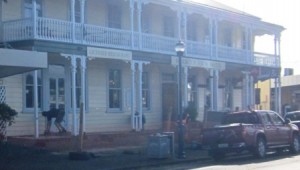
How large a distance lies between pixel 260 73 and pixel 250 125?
16.0 m

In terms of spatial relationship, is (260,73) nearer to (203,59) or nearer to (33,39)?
(203,59)

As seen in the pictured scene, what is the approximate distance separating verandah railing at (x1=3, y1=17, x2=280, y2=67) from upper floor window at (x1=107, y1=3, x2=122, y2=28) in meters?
1.77

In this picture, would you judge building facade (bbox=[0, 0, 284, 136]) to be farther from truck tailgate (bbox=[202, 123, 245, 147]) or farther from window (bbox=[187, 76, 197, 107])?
truck tailgate (bbox=[202, 123, 245, 147])

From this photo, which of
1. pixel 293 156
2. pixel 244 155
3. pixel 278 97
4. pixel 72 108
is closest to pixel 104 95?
pixel 72 108

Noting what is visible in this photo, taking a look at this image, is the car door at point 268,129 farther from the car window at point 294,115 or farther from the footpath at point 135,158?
the car window at point 294,115

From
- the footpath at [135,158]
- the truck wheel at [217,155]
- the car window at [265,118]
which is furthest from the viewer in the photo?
the car window at [265,118]

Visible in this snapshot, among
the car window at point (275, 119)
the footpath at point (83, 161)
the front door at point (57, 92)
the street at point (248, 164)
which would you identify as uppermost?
the front door at point (57, 92)

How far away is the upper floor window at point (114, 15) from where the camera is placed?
2864cm

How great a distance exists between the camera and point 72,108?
25234mm

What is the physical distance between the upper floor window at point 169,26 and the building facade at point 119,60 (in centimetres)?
6

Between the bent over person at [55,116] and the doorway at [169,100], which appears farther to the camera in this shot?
the doorway at [169,100]

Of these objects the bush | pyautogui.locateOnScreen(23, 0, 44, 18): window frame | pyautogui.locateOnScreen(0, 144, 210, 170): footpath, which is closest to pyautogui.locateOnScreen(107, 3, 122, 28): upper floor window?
pyautogui.locateOnScreen(23, 0, 44, 18): window frame

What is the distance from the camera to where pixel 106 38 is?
2598 cm

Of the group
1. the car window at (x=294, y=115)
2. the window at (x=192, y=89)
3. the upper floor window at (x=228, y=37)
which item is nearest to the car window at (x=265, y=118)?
the car window at (x=294, y=115)
